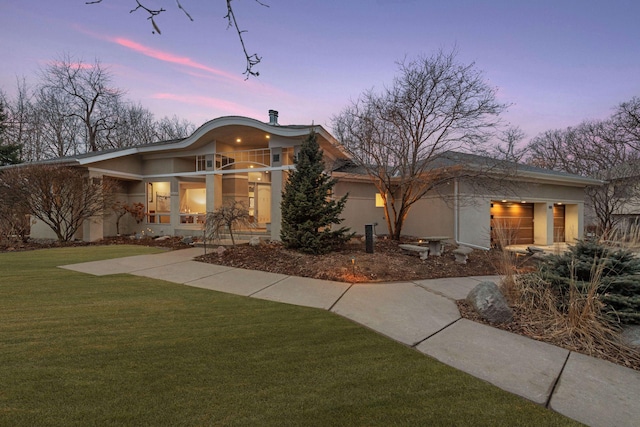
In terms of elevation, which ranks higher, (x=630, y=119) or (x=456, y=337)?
(x=630, y=119)

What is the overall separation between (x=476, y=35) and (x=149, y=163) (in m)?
15.9

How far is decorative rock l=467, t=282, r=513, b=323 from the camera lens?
4.18 m

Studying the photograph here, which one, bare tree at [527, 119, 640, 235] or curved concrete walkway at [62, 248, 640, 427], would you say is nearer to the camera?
curved concrete walkway at [62, 248, 640, 427]

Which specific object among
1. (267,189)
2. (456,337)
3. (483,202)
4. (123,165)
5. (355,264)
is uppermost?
(123,165)

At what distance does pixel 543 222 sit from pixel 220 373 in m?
16.9

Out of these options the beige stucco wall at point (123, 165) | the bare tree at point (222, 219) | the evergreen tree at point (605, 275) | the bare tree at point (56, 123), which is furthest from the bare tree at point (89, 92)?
the evergreen tree at point (605, 275)

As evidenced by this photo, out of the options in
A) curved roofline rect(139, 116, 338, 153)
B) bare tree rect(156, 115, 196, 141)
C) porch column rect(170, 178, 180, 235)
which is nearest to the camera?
curved roofline rect(139, 116, 338, 153)

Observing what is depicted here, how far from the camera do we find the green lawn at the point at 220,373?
2107mm

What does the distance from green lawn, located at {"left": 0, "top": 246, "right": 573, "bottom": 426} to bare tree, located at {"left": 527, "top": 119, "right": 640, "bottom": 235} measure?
14.3m

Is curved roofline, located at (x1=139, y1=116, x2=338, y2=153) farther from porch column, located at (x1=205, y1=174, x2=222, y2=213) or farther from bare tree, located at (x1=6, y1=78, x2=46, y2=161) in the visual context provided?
bare tree, located at (x1=6, y1=78, x2=46, y2=161)

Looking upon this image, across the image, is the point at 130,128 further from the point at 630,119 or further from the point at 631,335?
the point at 630,119

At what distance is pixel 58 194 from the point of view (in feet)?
39.5

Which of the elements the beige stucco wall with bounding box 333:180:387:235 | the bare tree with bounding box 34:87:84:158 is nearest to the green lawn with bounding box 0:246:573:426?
the beige stucco wall with bounding box 333:180:387:235

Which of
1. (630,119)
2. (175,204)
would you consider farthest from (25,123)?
(630,119)
